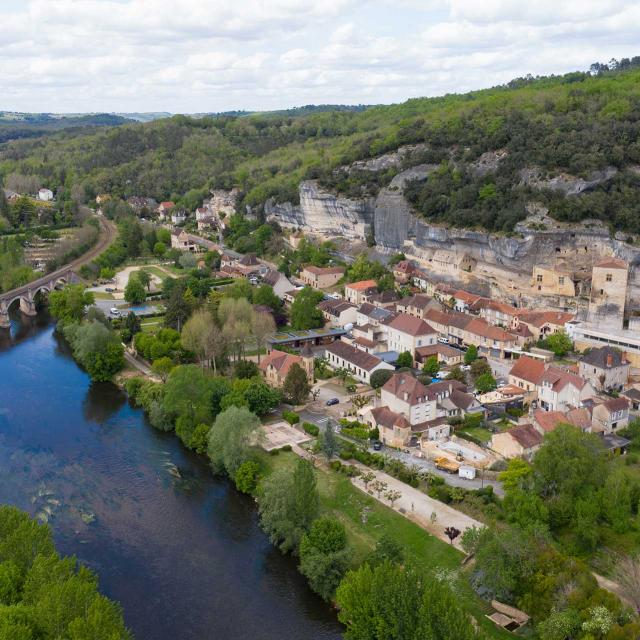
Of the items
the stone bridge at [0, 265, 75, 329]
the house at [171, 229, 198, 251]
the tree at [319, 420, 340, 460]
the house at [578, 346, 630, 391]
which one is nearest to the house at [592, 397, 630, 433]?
the house at [578, 346, 630, 391]

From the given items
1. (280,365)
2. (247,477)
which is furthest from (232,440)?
(280,365)

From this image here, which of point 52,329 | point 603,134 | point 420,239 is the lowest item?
point 52,329

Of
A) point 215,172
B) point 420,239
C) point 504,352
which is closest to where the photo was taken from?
point 504,352

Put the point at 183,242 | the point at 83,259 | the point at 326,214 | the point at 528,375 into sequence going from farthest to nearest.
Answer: the point at 183,242 < the point at 83,259 < the point at 326,214 < the point at 528,375

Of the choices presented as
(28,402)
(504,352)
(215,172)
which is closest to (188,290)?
(28,402)

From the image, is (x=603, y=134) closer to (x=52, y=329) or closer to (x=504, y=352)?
(x=504, y=352)

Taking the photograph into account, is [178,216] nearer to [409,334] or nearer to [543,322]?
[409,334]

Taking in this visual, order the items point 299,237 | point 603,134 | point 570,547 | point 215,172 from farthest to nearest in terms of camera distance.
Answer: point 215,172 → point 299,237 → point 603,134 → point 570,547
